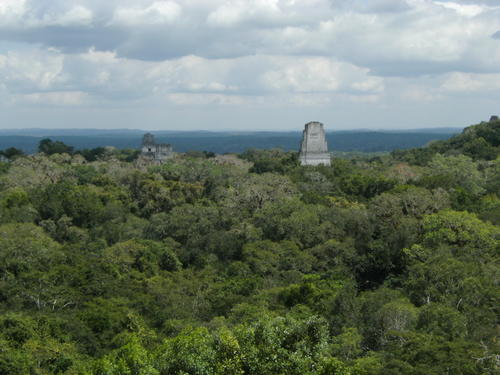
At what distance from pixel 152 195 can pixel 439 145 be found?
148 feet

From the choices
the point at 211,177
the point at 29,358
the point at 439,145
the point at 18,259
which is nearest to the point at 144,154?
the point at 211,177

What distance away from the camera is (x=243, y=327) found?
18.6 metres

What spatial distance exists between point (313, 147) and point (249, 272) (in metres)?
29.6

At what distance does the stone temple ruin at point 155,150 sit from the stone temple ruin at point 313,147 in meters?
18.2

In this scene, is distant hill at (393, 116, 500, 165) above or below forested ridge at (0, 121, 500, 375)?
above

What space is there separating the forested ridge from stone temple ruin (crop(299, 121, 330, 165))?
409 centimetres

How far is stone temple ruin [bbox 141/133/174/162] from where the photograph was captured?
71500 mm

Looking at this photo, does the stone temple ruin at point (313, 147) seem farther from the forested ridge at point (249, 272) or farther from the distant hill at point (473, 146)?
the distant hill at point (473, 146)

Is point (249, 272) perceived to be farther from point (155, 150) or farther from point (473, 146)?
point (473, 146)

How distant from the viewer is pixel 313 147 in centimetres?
5947

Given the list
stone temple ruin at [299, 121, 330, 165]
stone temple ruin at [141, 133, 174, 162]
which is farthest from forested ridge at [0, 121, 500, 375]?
stone temple ruin at [141, 133, 174, 162]

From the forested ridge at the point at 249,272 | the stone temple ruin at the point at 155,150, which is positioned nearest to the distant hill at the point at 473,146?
the forested ridge at the point at 249,272

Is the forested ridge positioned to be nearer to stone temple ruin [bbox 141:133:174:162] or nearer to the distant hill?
the distant hill

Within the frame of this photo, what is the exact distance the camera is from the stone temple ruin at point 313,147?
59250 mm
